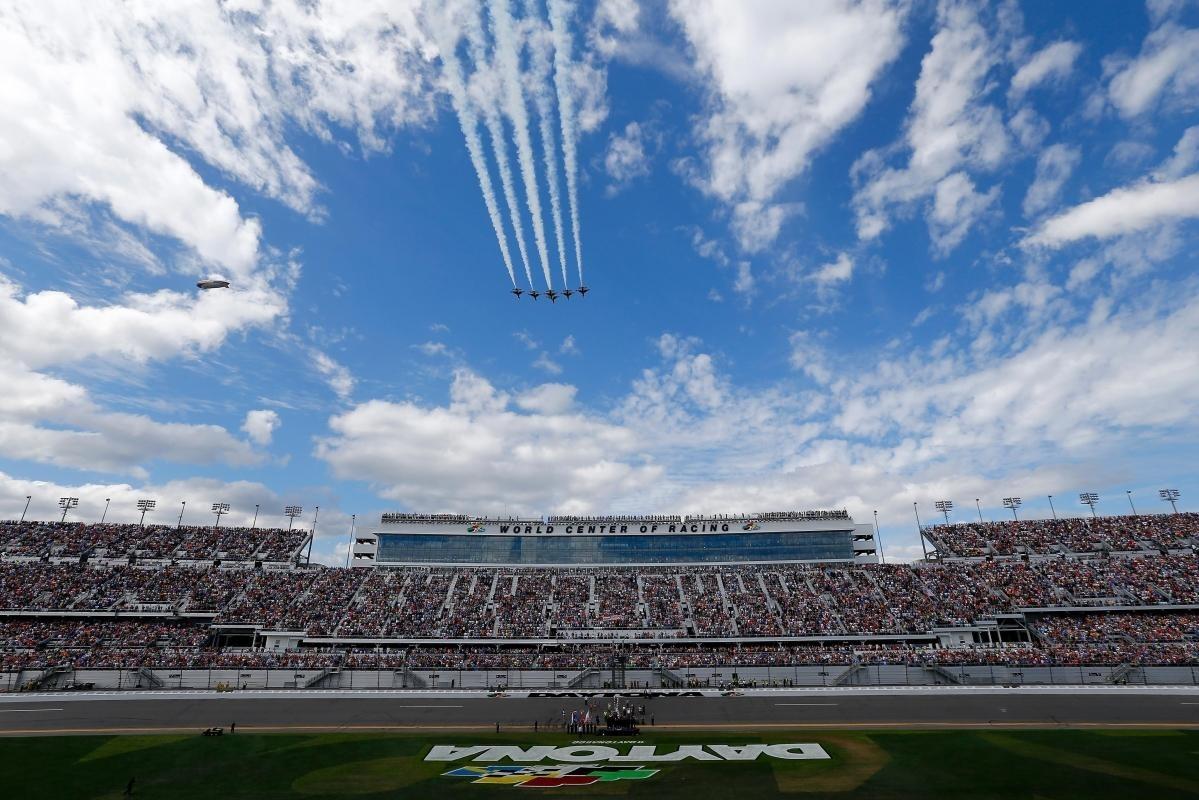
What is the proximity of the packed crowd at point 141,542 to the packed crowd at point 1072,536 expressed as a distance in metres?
100

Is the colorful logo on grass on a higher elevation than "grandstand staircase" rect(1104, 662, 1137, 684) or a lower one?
lower

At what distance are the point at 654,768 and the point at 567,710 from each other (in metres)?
19.2

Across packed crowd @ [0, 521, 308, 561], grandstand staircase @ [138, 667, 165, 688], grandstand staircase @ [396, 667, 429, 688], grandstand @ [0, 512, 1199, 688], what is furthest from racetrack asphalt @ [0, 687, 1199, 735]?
packed crowd @ [0, 521, 308, 561]

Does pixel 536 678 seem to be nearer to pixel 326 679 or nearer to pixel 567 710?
pixel 567 710

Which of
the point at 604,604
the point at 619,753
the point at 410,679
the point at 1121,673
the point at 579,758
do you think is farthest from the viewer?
the point at 604,604

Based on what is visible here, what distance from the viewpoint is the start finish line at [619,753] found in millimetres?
35156

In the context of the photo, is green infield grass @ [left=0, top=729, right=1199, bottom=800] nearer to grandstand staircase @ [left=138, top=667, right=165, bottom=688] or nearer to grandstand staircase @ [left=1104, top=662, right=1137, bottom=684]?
grandstand staircase @ [left=1104, top=662, right=1137, bottom=684]

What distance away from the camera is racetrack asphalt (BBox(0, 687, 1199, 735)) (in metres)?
44.2

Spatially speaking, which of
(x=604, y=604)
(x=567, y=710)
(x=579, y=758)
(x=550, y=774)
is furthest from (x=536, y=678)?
(x=550, y=774)

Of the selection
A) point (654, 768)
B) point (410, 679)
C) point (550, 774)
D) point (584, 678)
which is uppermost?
point (410, 679)

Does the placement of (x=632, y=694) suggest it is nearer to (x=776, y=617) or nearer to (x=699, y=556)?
(x=776, y=617)

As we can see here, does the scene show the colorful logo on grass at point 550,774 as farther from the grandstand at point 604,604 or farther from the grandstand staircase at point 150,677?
the grandstand staircase at point 150,677

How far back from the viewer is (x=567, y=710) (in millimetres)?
50625

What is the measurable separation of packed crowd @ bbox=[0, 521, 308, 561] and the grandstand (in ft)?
1.08
